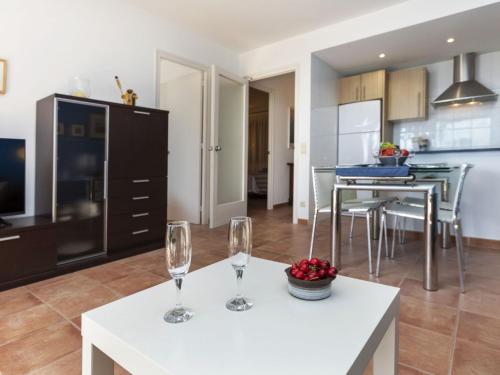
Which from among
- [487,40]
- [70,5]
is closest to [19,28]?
[70,5]

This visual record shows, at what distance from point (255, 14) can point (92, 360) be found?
3721 mm

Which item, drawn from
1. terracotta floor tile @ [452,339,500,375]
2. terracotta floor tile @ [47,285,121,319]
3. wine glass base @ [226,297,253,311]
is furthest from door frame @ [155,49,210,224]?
wine glass base @ [226,297,253,311]

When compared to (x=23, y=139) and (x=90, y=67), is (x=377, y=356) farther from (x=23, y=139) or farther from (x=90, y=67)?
(x=90, y=67)

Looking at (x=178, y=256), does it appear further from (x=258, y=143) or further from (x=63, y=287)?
(x=258, y=143)

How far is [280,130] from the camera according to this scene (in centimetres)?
584

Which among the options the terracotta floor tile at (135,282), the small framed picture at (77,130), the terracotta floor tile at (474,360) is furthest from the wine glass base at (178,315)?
the small framed picture at (77,130)

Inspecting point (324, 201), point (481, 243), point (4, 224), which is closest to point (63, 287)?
point (4, 224)

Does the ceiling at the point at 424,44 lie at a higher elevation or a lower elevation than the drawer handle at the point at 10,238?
higher

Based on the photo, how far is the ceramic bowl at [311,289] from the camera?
86cm

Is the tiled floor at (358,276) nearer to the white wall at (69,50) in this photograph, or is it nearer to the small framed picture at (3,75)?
the white wall at (69,50)

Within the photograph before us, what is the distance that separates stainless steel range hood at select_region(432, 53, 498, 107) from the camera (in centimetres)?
360

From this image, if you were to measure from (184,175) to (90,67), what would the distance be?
1.82 m

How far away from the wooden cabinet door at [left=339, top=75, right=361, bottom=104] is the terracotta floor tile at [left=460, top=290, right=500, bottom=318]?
3350 millimetres

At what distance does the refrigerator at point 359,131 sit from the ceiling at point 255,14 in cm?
Result: 136
